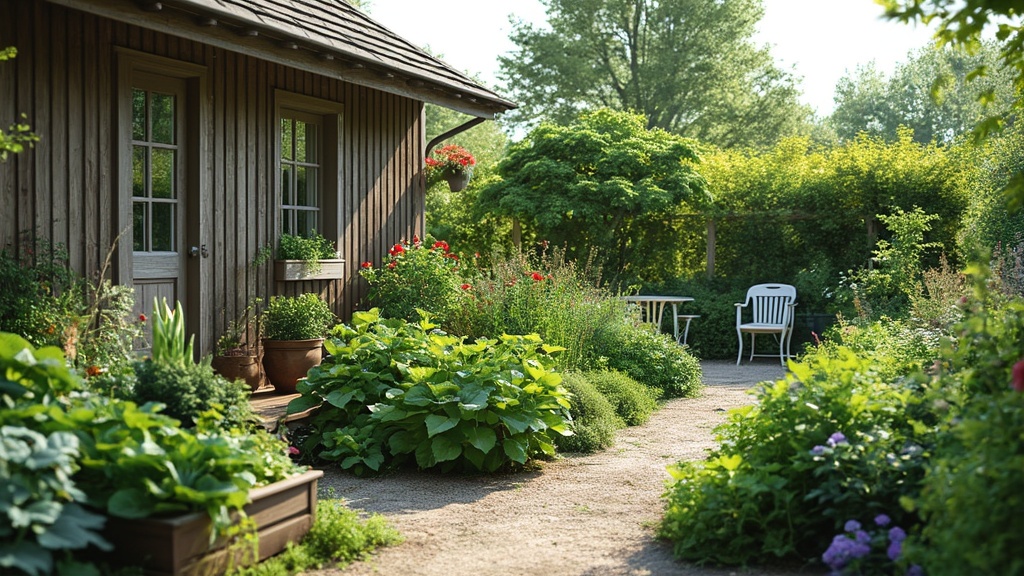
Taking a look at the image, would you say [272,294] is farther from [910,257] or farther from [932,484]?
[910,257]

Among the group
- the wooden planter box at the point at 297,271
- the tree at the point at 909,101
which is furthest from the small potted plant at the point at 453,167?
the tree at the point at 909,101

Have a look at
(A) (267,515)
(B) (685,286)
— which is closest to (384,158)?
(A) (267,515)

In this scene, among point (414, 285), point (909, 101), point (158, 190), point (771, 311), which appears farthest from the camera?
point (909, 101)

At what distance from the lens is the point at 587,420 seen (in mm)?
6691

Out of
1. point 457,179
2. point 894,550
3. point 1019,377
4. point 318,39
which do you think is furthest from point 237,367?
point 1019,377

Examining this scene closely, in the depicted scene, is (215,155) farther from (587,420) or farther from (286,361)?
(587,420)

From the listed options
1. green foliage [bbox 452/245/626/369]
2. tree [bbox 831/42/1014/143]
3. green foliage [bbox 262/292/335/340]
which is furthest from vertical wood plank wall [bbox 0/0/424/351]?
tree [bbox 831/42/1014/143]

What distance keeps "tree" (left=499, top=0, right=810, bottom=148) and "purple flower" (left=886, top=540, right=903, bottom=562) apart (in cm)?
2365

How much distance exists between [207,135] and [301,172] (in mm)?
1272

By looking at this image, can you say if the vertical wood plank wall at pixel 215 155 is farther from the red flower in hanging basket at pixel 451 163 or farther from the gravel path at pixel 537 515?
the gravel path at pixel 537 515

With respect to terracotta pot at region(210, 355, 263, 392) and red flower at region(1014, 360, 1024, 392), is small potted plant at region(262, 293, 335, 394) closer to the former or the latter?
terracotta pot at region(210, 355, 263, 392)

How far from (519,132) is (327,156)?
21.5 meters

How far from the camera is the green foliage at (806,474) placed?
12.0 ft

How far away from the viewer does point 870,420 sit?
3.94 metres
